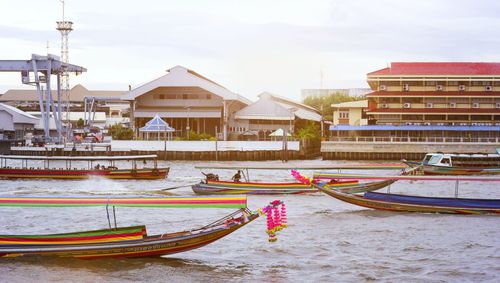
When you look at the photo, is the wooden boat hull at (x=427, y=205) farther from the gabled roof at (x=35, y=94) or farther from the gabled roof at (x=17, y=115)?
the gabled roof at (x=35, y=94)

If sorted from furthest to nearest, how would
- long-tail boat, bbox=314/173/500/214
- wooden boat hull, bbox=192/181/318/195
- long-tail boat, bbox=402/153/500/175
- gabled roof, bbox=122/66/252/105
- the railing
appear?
gabled roof, bbox=122/66/252/105, the railing, long-tail boat, bbox=402/153/500/175, wooden boat hull, bbox=192/181/318/195, long-tail boat, bbox=314/173/500/214

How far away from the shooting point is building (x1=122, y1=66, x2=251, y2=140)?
8469cm

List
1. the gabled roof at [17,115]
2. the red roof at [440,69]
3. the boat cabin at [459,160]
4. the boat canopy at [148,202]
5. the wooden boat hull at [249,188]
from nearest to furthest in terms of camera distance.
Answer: the boat canopy at [148,202] → the wooden boat hull at [249,188] → the boat cabin at [459,160] → the red roof at [440,69] → the gabled roof at [17,115]

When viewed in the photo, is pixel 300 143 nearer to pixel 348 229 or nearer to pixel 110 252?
pixel 348 229

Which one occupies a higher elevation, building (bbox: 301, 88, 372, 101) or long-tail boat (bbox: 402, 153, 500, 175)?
building (bbox: 301, 88, 372, 101)

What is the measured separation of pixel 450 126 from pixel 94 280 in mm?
68648

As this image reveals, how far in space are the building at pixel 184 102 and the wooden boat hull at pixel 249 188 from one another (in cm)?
4779

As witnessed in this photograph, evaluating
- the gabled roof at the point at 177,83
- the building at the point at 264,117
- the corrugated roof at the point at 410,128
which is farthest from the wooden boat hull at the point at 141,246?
the building at the point at 264,117

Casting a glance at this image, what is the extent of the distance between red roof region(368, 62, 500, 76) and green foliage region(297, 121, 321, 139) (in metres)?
9.40

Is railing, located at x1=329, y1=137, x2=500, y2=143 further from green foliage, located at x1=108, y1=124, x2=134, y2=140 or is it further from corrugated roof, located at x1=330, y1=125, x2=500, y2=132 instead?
green foliage, located at x1=108, y1=124, x2=134, y2=140

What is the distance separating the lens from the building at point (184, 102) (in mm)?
84688

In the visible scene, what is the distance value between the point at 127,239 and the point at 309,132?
71254mm

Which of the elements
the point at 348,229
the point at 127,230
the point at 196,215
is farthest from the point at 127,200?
the point at 196,215

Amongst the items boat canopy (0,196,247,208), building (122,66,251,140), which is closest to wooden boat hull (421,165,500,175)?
boat canopy (0,196,247,208)
